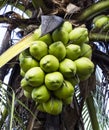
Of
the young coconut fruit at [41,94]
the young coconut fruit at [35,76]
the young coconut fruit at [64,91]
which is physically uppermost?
the young coconut fruit at [35,76]

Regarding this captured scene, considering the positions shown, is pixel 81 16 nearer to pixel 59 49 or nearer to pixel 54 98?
pixel 59 49

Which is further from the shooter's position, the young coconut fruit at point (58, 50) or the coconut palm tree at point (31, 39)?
the coconut palm tree at point (31, 39)

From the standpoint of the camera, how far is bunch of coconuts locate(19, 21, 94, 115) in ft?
4.86

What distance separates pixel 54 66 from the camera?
1.49 meters

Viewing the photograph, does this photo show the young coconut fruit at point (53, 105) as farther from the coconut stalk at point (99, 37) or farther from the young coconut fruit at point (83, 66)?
the coconut stalk at point (99, 37)

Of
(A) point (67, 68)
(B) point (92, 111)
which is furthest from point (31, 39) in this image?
(B) point (92, 111)

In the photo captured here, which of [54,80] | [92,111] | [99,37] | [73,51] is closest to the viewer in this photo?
[54,80]

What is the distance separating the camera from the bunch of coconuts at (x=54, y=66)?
1482mm

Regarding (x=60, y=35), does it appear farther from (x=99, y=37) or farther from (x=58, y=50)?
(x=99, y=37)

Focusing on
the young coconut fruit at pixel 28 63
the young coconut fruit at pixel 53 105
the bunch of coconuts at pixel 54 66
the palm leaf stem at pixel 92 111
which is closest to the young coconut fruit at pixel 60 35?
the bunch of coconuts at pixel 54 66

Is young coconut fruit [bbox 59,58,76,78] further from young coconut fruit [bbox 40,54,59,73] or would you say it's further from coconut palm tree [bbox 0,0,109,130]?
coconut palm tree [bbox 0,0,109,130]

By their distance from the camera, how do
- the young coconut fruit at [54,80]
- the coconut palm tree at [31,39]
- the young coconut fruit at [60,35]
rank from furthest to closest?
Answer: the coconut palm tree at [31,39], the young coconut fruit at [60,35], the young coconut fruit at [54,80]

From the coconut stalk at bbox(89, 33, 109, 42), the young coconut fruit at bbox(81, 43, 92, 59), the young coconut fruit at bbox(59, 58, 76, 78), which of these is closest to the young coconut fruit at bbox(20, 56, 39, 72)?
the young coconut fruit at bbox(59, 58, 76, 78)

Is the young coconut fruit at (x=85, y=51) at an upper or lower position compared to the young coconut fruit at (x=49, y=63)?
lower
